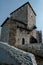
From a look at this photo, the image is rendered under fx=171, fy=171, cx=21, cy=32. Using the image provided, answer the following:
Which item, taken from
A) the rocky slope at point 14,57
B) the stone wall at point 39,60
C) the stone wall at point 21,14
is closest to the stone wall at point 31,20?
the stone wall at point 21,14

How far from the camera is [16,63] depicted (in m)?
5.82

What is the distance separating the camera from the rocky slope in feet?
19.2

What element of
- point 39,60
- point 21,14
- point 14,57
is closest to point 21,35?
point 21,14

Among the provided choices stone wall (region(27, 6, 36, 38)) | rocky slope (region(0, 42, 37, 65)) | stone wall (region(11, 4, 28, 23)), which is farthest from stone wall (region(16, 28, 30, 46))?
rocky slope (region(0, 42, 37, 65))

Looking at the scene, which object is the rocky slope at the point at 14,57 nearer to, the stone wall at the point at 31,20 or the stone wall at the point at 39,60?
the stone wall at the point at 39,60

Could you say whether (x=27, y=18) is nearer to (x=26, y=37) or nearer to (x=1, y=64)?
(x=26, y=37)

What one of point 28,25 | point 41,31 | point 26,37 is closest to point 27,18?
point 28,25

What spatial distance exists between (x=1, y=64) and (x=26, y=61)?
0.93 metres

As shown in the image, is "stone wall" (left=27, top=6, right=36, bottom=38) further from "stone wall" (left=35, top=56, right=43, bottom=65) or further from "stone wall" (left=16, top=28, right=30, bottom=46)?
"stone wall" (left=35, top=56, right=43, bottom=65)

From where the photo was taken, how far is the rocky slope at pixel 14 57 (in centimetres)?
584

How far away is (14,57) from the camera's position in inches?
A: 237

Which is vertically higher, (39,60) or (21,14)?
(21,14)

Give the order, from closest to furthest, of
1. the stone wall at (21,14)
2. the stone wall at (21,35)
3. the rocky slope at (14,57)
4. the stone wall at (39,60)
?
the rocky slope at (14,57), the stone wall at (39,60), the stone wall at (21,35), the stone wall at (21,14)

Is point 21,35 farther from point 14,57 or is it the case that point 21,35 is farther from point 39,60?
point 14,57
